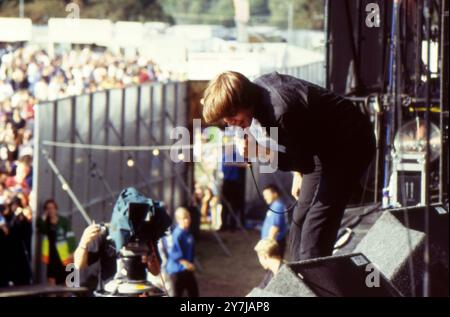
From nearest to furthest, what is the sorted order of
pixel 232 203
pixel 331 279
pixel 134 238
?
pixel 331 279 < pixel 134 238 < pixel 232 203

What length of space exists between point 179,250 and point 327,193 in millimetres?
7392

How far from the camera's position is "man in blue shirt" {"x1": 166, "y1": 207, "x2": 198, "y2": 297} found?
12.6 m

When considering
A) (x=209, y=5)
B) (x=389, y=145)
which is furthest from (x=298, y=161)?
(x=209, y=5)

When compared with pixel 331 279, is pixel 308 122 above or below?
above

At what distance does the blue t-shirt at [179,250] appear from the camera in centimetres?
1262

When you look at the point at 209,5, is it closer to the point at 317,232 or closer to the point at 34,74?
the point at 34,74

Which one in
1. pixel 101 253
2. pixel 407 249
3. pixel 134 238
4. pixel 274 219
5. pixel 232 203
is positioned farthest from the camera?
pixel 232 203

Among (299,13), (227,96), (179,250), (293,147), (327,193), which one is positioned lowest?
(179,250)

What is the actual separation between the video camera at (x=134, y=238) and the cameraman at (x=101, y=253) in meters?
0.07

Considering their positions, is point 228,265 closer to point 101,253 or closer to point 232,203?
point 232,203

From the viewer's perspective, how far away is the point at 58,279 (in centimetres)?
1243

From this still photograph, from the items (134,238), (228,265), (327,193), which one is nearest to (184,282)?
(228,265)

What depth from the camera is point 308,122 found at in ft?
16.9

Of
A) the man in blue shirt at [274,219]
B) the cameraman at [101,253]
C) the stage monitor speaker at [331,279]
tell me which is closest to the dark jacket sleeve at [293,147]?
the stage monitor speaker at [331,279]
